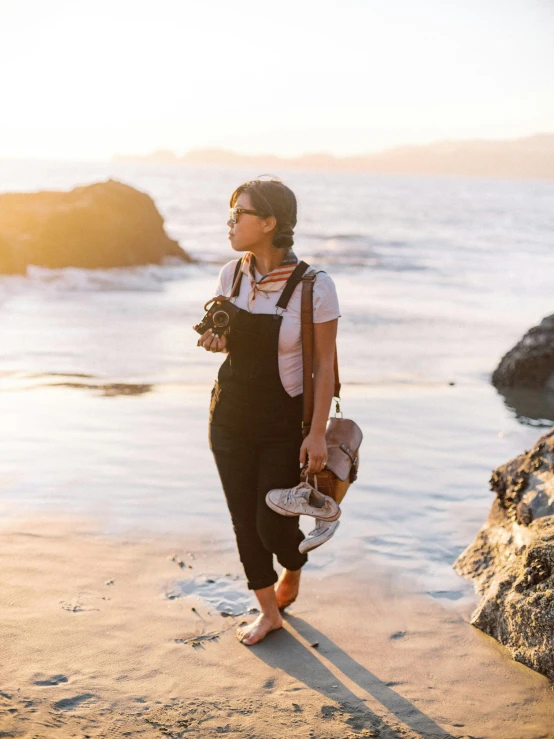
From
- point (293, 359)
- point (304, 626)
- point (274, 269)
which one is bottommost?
point (304, 626)

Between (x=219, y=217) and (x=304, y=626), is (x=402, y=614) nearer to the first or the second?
(x=304, y=626)

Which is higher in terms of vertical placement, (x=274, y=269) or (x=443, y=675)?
(x=274, y=269)

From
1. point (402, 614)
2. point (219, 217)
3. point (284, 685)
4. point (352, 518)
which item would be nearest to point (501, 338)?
point (352, 518)

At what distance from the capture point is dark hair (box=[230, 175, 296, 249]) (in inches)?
136

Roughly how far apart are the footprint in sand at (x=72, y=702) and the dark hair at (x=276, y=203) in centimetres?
198

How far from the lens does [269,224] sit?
3.48 metres

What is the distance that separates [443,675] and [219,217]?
48.1 m

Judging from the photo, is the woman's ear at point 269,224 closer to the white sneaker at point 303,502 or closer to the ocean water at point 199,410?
the white sneaker at point 303,502

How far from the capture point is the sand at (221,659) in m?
3.09

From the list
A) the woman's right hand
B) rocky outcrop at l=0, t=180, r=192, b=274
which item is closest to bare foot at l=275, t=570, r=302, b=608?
the woman's right hand

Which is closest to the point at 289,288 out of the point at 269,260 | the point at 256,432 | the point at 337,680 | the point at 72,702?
the point at 269,260

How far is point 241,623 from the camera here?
3.95 metres

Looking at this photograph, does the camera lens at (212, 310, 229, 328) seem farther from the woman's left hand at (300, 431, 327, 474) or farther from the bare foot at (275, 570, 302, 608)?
the bare foot at (275, 570, 302, 608)

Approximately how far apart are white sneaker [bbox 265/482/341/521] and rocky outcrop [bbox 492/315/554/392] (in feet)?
20.5
